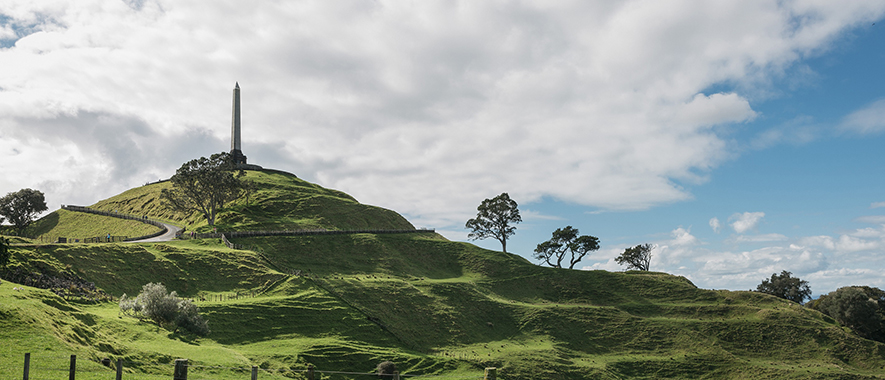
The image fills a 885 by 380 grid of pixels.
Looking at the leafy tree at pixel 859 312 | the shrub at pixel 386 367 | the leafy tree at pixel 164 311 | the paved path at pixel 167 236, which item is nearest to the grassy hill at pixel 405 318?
the shrub at pixel 386 367

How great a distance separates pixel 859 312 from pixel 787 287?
33.0m

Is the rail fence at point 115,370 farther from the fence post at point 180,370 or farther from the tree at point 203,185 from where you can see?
the tree at point 203,185

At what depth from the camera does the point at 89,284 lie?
57.0 metres

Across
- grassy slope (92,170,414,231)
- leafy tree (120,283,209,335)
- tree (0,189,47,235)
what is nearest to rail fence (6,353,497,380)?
leafy tree (120,283,209,335)

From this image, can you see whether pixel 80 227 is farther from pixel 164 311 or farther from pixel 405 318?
pixel 405 318

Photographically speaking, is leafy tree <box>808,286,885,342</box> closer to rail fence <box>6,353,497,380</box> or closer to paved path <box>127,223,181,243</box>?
rail fence <box>6,353,497,380</box>

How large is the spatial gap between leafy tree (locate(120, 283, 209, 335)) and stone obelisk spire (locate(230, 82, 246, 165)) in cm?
11226

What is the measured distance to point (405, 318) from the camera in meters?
70.6

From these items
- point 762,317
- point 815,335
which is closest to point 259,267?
point 762,317

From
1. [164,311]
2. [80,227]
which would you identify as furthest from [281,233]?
[80,227]

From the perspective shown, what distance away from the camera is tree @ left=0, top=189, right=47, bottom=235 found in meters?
117

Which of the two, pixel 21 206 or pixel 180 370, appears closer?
pixel 180 370

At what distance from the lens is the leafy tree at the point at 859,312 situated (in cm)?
8388

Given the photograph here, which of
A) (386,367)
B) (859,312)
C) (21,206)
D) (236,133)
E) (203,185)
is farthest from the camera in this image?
(236,133)
